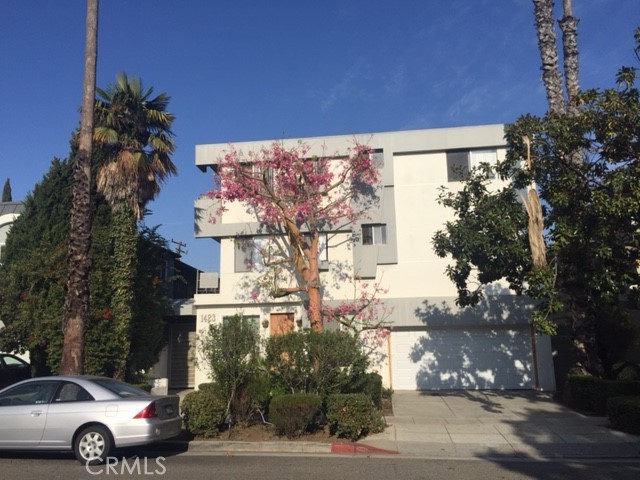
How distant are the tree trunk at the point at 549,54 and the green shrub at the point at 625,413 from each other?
7956 millimetres

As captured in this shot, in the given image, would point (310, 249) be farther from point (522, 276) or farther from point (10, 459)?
point (10, 459)

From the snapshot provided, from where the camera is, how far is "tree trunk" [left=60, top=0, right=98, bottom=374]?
11734 millimetres

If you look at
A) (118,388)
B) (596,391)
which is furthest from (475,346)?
(118,388)

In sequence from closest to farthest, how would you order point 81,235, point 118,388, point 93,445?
point 93,445, point 118,388, point 81,235

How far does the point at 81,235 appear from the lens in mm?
12281

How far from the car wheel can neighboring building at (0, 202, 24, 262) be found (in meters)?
15.4

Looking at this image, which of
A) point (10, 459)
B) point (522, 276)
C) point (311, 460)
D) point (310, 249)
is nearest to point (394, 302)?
point (310, 249)

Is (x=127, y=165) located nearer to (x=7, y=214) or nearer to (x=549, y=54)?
(x=7, y=214)

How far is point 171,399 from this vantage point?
994 cm

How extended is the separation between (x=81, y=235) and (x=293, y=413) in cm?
598

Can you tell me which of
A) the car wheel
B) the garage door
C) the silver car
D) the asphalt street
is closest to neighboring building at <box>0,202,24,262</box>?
the silver car

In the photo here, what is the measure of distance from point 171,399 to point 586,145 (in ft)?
34.3

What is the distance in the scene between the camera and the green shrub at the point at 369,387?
12445mm

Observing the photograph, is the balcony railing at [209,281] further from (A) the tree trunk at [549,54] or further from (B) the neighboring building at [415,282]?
(A) the tree trunk at [549,54]
